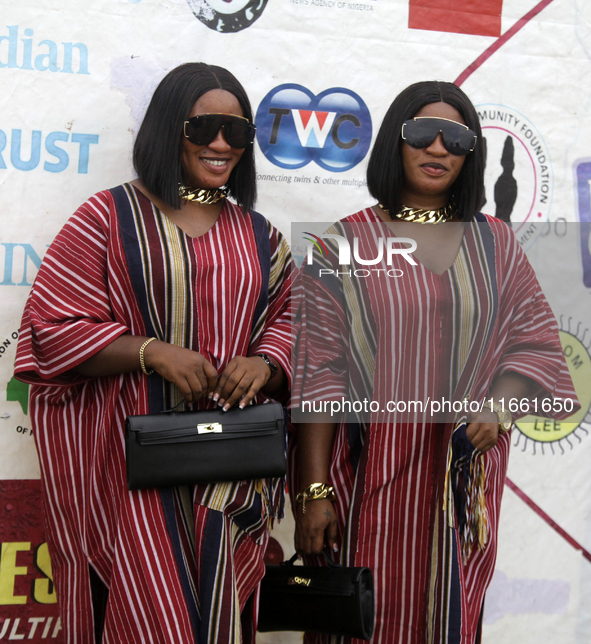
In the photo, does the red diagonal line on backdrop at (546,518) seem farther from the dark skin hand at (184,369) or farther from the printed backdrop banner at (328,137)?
the dark skin hand at (184,369)

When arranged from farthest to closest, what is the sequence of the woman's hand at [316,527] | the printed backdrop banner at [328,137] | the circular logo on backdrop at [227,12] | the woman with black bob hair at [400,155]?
the circular logo on backdrop at [227,12]
the printed backdrop banner at [328,137]
the woman with black bob hair at [400,155]
the woman's hand at [316,527]

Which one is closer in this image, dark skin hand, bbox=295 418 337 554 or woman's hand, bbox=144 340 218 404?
woman's hand, bbox=144 340 218 404

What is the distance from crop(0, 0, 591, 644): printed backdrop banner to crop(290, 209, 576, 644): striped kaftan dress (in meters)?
0.69

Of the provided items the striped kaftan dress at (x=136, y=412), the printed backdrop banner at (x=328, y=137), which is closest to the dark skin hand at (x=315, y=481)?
the striped kaftan dress at (x=136, y=412)

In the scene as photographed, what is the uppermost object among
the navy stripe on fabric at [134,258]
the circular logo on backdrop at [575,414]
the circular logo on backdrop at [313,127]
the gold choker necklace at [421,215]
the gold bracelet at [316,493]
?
the circular logo on backdrop at [313,127]

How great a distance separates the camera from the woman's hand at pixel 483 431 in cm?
219

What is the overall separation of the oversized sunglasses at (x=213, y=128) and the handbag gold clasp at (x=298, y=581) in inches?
49.5

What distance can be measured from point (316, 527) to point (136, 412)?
1.99 feet

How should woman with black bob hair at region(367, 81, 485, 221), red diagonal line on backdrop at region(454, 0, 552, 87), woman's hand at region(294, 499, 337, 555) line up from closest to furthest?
woman's hand at region(294, 499, 337, 555), woman with black bob hair at region(367, 81, 485, 221), red diagonal line on backdrop at region(454, 0, 552, 87)

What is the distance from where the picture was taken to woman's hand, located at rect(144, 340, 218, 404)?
80.5 inches

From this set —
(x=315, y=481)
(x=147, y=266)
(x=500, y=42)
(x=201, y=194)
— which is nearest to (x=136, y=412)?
(x=147, y=266)

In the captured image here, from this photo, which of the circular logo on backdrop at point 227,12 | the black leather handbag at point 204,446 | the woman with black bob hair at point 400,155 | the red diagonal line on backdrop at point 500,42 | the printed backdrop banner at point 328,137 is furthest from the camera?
the red diagonal line on backdrop at point 500,42

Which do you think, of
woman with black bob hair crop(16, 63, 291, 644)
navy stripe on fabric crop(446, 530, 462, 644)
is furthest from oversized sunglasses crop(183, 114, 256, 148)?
navy stripe on fabric crop(446, 530, 462, 644)

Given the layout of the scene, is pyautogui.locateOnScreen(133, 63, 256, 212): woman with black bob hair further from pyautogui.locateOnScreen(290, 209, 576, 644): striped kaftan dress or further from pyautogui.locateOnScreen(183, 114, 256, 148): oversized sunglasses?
pyautogui.locateOnScreen(290, 209, 576, 644): striped kaftan dress
